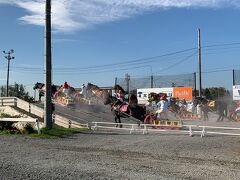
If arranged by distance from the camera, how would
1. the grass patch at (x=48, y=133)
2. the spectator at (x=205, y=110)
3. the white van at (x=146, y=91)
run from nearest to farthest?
1. the grass patch at (x=48, y=133)
2. the spectator at (x=205, y=110)
3. the white van at (x=146, y=91)

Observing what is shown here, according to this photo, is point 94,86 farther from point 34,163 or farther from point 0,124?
point 34,163

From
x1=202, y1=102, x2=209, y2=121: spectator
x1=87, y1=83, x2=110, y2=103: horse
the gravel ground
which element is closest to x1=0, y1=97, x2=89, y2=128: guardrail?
x1=87, y1=83, x2=110, y2=103: horse

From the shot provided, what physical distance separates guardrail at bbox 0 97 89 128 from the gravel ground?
859 cm

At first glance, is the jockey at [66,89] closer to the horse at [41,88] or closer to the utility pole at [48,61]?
the horse at [41,88]

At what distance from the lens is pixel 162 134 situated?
23.9m

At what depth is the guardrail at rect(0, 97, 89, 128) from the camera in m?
31.7

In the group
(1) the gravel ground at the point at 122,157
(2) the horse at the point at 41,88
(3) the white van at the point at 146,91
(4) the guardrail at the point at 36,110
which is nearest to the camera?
(1) the gravel ground at the point at 122,157

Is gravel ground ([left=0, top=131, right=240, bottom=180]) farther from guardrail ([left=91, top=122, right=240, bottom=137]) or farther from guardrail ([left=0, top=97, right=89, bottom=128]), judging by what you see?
guardrail ([left=0, top=97, right=89, bottom=128])

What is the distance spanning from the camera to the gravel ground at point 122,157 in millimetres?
11938

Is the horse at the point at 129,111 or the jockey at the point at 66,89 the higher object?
the jockey at the point at 66,89

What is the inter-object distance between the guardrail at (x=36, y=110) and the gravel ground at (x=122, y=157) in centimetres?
859

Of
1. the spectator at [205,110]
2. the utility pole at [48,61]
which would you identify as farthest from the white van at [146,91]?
the utility pole at [48,61]

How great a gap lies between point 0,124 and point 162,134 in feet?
33.9

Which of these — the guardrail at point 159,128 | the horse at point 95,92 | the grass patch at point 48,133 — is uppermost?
the horse at point 95,92
